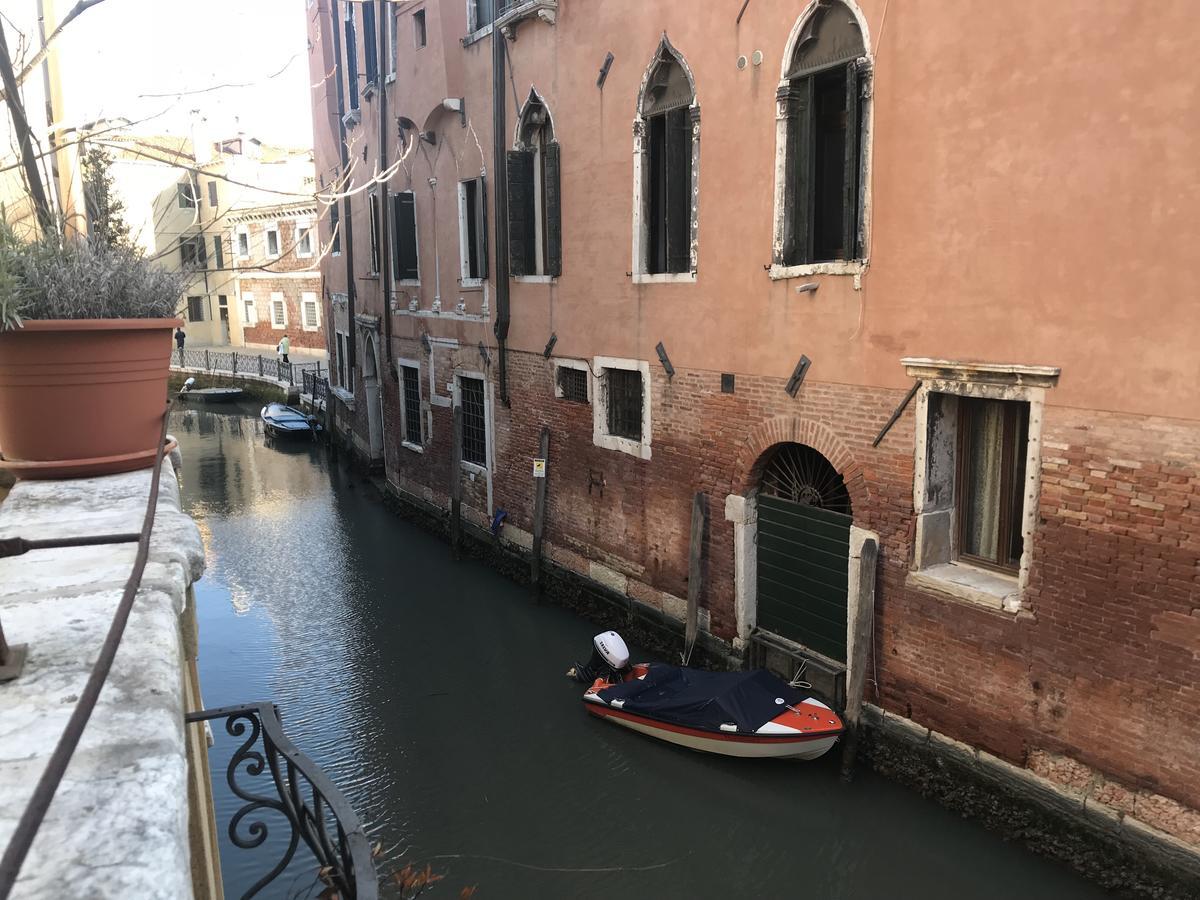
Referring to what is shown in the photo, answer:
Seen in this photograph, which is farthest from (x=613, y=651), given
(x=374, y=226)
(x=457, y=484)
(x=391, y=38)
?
(x=374, y=226)

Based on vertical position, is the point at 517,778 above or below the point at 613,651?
below

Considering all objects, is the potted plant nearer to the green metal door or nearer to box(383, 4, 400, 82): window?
the green metal door

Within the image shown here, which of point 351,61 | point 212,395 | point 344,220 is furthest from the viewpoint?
point 212,395

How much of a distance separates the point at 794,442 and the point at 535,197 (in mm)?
5174

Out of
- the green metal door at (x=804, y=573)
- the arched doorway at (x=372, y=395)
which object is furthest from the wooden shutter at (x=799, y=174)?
the arched doorway at (x=372, y=395)

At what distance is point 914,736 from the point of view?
22.3 ft

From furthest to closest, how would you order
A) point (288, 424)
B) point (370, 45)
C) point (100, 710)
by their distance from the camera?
1. point (288, 424)
2. point (370, 45)
3. point (100, 710)

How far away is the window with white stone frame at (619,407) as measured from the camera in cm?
944

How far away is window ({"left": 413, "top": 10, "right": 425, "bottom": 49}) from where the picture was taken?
13289 millimetres

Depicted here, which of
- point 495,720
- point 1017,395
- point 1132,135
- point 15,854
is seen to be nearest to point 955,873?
point 1017,395

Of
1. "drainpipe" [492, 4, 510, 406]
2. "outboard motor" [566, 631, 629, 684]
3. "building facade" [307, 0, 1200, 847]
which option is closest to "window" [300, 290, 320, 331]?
"building facade" [307, 0, 1200, 847]

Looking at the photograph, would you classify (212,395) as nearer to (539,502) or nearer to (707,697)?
(539,502)

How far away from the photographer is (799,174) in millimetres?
7410

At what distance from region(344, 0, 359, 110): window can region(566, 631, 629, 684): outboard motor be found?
12.9 m
